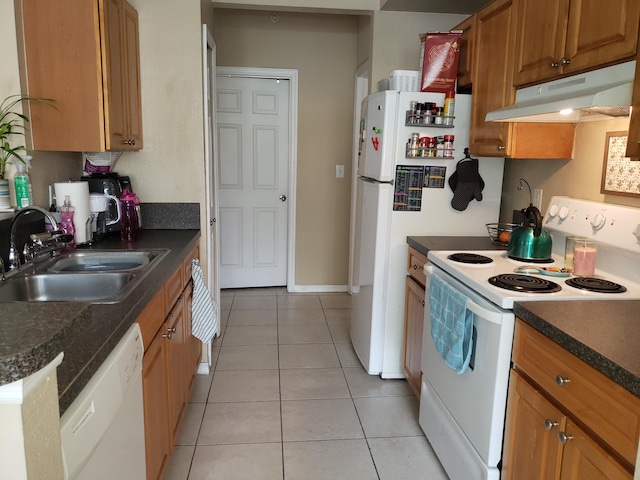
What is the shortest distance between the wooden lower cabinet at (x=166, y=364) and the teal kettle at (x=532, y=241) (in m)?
1.53

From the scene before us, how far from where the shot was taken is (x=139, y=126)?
2.74 m

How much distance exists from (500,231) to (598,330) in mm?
1374

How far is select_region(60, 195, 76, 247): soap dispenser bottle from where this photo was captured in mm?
2256

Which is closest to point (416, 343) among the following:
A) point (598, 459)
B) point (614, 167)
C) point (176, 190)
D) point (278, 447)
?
point (278, 447)

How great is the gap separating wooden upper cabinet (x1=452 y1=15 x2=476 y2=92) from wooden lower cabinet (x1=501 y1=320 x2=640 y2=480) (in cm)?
164

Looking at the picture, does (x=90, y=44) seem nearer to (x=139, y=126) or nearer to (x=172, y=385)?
(x=139, y=126)

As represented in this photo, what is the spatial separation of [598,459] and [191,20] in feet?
8.88

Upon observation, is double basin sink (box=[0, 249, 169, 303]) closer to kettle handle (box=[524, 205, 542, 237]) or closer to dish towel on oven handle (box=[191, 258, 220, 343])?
dish towel on oven handle (box=[191, 258, 220, 343])

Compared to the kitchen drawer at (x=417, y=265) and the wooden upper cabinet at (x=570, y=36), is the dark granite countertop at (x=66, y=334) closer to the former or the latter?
the kitchen drawer at (x=417, y=265)

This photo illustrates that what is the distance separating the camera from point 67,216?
2264mm

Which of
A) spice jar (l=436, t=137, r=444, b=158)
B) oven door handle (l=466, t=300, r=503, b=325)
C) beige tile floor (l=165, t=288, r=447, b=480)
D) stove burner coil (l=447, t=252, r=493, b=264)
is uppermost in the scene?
spice jar (l=436, t=137, r=444, b=158)

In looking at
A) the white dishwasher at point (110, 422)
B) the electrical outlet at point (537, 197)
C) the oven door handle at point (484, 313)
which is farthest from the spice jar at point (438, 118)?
the white dishwasher at point (110, 422)

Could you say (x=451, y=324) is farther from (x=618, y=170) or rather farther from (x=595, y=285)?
(x=618, y=170)

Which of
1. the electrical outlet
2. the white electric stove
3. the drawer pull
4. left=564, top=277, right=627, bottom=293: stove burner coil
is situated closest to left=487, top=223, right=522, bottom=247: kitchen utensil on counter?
the electrical outlet
